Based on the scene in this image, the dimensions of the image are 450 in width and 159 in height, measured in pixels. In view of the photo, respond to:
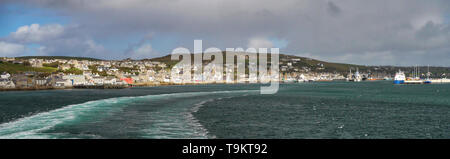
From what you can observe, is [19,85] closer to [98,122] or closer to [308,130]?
[98,122]

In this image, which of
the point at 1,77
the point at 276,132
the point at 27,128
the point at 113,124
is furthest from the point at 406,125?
the point at 1,77

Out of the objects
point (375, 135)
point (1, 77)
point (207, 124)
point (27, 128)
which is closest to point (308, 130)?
point (375, 135)

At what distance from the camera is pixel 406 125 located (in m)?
25.3

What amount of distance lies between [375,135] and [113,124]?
18729 millimetres

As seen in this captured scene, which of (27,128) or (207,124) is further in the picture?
(207,124)

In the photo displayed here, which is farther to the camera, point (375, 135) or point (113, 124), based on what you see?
point (113, 124)

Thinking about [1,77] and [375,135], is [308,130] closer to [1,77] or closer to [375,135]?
[375,135]

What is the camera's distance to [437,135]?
21.0 meters
